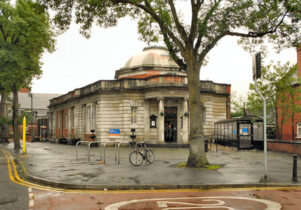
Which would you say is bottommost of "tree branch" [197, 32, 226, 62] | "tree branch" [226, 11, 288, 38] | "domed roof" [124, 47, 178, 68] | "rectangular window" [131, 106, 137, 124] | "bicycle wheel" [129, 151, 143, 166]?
"bicycle wheel" [129, 151, 143, 166]

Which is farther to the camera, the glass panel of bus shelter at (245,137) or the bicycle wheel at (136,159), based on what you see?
the glass panel of bus shelter at (245,137)

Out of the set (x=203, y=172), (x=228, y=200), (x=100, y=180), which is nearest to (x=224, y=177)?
(x=203, y=172)

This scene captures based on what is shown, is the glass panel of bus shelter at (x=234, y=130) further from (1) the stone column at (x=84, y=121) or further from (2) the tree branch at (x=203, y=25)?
(1) the stone column at (x=84, y=121)

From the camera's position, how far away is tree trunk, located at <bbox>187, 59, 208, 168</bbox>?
13875 mm

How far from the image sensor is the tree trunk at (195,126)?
13.9m

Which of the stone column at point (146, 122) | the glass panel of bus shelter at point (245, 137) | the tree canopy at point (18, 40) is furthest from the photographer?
the stone column at point (146, 122)

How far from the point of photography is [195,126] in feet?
46.2

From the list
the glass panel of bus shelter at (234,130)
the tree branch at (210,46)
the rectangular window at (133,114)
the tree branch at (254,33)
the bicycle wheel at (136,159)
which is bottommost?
the bicycle wheel at (136,159)

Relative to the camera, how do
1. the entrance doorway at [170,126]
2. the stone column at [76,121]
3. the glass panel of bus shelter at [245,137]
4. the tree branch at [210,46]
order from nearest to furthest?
1. the tree branch at [210,46]
2. the glass panel of bus shelter at [245,137]
3. the entrance doorway at [170,126]
4. the stone column at [76,121]

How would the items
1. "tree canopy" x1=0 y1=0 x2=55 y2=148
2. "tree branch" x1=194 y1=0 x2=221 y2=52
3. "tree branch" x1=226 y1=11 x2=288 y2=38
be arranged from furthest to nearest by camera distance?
"tree canopy" x1=0 y1=0 x2=55 y2=148
"tree branch" x1=194 y1=0 x2=221 y2=52
"tree branch" x1=226 y1=11 x2=288 y2=38

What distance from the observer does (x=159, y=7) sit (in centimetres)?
1523

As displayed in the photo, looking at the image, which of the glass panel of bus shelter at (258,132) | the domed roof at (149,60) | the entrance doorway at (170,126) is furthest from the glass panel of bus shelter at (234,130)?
the domed roof at (149,60)

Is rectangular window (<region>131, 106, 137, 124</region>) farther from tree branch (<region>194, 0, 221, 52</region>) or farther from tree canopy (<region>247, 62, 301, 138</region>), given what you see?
tree branch (<region>194, 0, 221, 52</region>)

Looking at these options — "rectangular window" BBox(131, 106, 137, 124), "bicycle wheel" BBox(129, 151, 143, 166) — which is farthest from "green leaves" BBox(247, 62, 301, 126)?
"bicycle wheel" BBox(129, 151, 143, 166)
